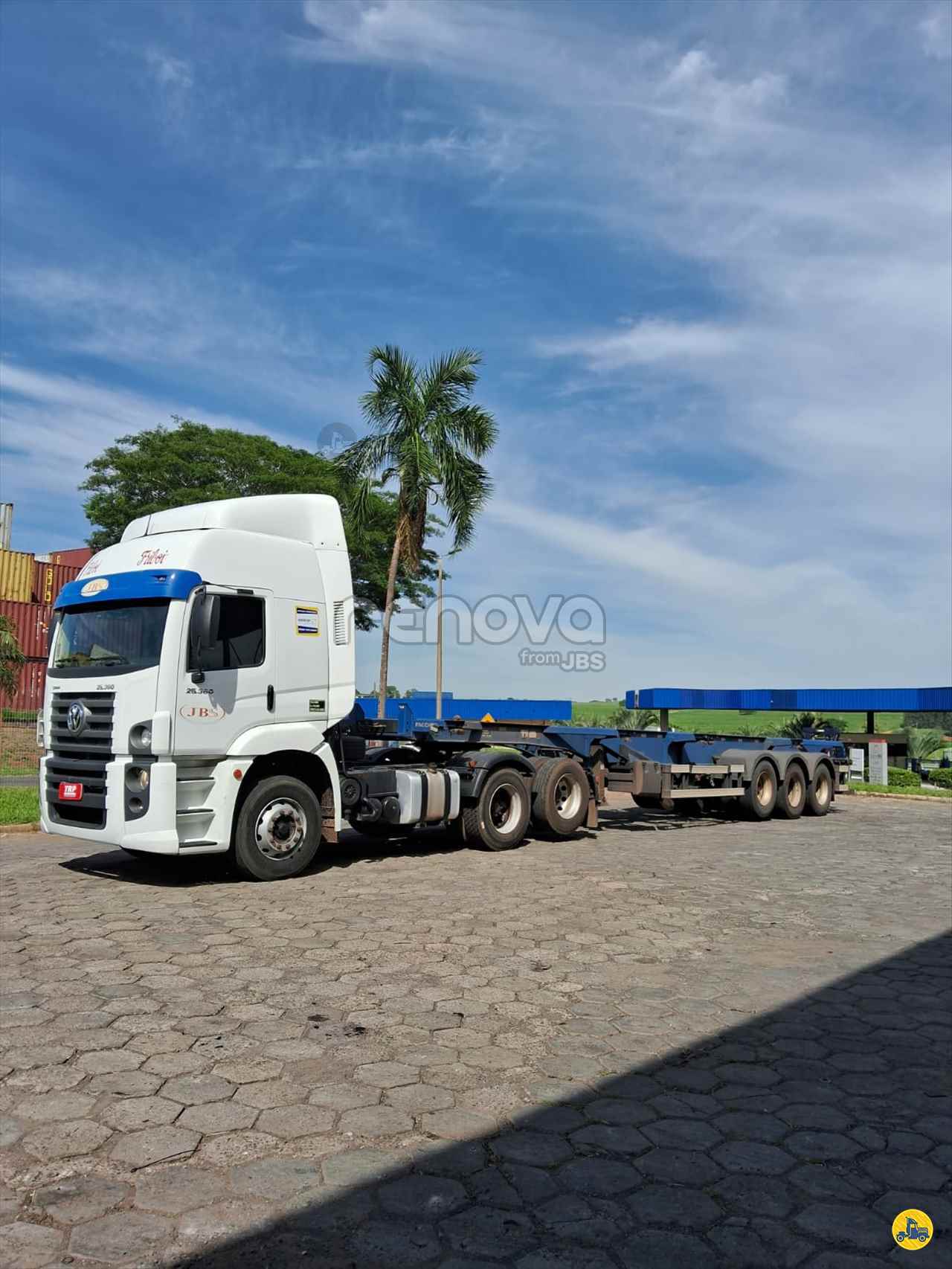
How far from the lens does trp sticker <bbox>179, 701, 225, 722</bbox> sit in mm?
8656

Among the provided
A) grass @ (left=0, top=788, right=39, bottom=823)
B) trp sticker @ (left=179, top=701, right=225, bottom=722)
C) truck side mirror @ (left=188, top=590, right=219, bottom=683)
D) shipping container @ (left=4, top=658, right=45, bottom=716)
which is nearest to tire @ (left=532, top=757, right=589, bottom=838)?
trp sticker @ (left=179, top=701, right=225, bottom=722)

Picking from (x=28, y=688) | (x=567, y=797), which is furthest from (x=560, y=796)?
(x=28, y=688)

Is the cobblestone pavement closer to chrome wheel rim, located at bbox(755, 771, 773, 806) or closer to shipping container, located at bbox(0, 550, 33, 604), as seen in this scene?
chrome wheel rim, located at bbox(755, 771, 773, 806)

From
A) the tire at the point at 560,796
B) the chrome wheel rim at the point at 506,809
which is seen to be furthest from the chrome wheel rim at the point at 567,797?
the chrome wheel rim at the point at 506,809

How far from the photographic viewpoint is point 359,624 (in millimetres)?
38812

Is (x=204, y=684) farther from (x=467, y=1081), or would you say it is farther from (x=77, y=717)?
(x=467, y=1081)

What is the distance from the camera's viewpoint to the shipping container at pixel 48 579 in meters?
39.9

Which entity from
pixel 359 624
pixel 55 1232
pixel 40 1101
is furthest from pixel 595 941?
pixel 359 624

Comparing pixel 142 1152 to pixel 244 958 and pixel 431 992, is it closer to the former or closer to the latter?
pixel 431 992

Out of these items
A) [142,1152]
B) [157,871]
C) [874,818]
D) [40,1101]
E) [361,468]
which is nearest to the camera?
[142,1152]

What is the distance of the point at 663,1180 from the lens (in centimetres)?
346

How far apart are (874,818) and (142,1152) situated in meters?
17.1

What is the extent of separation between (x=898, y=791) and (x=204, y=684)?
2268 cm

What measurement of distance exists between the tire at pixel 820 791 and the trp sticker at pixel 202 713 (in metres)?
12.9
